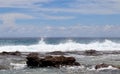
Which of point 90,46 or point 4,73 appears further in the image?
point 90,46

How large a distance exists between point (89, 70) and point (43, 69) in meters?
4.02

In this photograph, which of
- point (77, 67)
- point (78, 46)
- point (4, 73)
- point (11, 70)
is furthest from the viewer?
Answer: point (78, 46)

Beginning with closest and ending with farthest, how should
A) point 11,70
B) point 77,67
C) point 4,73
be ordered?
point 4,73, point 11,70, point 77,67

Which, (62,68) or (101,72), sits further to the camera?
(62,68)

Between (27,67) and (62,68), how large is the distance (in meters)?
3.30

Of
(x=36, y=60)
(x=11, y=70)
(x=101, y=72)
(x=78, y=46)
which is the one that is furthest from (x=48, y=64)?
(x=78, y=46)

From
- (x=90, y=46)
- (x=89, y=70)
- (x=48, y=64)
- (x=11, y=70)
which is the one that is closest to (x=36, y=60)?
(x=48, y=64)

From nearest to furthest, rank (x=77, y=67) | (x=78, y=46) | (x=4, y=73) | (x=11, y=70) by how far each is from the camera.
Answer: (x=4, y=73) < (x=11, y=70) < (x=77, y=67) < (x=78, y=46)

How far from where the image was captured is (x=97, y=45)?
77.7 metres

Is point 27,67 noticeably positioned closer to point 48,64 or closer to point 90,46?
point 48,64

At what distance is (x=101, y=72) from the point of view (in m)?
28.9

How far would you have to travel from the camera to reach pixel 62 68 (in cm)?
3164

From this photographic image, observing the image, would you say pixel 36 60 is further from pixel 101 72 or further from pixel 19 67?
pixel 101 72

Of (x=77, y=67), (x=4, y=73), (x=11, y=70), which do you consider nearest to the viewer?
(x=4, y=73)
